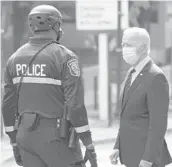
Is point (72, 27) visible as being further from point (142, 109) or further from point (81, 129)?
point (142, 109)

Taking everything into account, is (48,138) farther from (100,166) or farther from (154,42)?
(154,42)

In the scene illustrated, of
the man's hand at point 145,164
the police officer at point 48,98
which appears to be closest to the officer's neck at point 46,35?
the police officer at point 48,98

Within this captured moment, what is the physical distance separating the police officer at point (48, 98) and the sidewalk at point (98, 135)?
175 inches

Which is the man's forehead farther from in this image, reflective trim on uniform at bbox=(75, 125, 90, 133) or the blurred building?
the blurred building

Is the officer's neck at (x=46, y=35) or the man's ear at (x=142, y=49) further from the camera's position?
the officer's neck at (x=46, y=35)

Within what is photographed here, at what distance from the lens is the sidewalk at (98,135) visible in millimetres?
9477

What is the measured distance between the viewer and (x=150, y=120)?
414cm

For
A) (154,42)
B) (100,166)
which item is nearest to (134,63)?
(100,166)

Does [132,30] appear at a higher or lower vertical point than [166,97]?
higher

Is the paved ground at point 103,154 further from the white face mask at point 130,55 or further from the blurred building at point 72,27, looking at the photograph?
the white face mask at point 130,55

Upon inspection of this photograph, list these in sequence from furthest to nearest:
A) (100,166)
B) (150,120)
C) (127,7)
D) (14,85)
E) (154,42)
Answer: (154,42)
(127,7)
(100,166)
(14,85)
(150,120)

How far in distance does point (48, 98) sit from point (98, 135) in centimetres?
730

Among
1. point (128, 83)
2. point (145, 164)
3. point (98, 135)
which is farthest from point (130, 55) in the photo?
point (98, 135)

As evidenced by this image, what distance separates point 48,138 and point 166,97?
2.99ft
